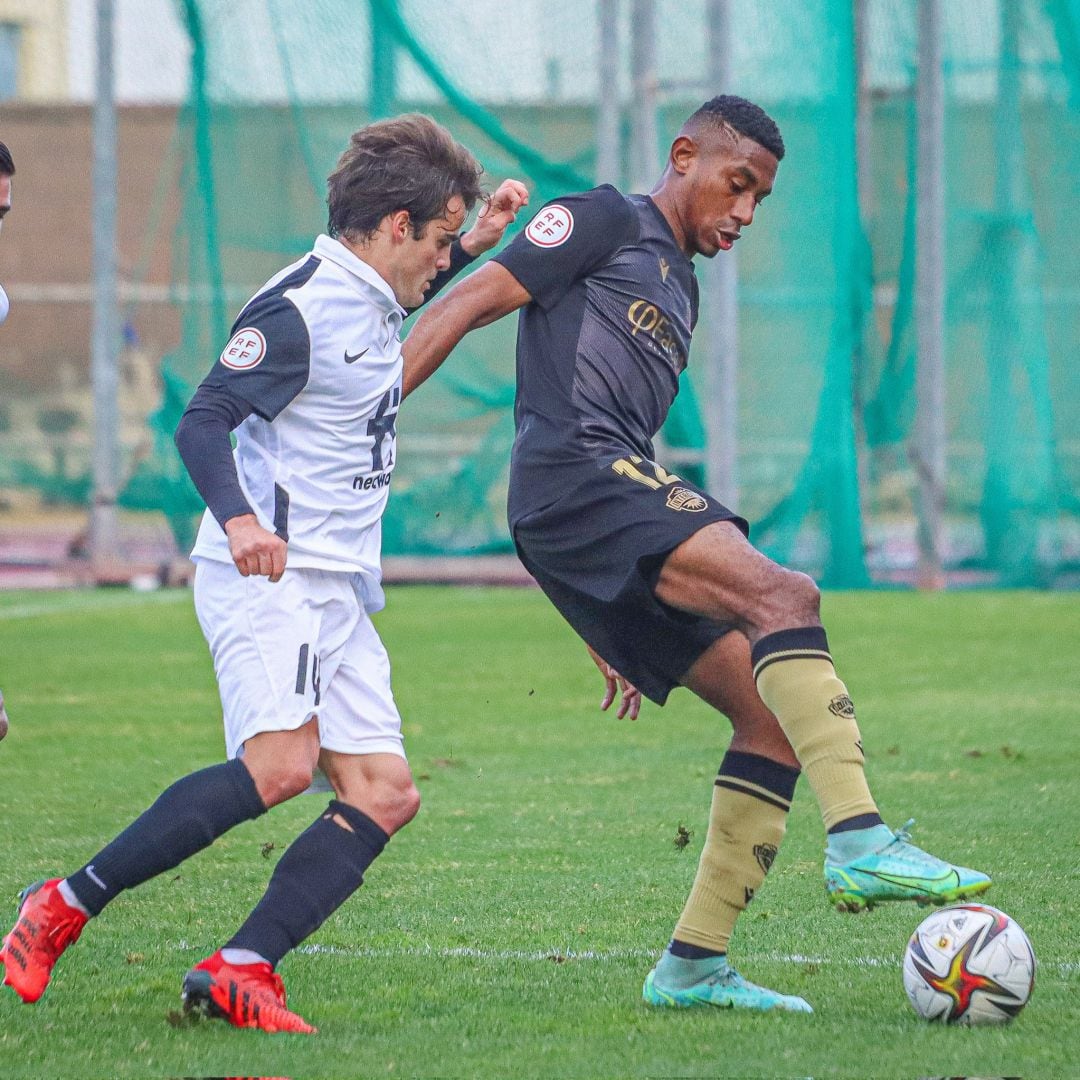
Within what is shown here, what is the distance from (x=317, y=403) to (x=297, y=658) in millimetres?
505

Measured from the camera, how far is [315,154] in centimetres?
1313

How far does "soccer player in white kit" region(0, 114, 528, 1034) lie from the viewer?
11.5ft

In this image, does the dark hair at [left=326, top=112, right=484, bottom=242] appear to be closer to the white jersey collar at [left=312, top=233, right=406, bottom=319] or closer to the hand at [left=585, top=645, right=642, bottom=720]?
the white jersey collar at [left=312, top=233, right=406, bottom=319]

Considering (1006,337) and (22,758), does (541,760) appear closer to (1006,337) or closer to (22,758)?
(22,758)

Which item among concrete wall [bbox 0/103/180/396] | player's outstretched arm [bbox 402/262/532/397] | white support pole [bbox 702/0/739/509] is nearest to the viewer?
player's outstretched arm [bbox 402/262/532/397]

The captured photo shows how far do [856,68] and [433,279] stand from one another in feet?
31.9

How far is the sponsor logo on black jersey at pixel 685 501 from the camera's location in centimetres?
374

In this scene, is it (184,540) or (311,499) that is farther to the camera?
(184,540)

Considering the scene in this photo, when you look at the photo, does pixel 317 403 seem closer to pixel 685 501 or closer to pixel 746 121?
pixel 685 501

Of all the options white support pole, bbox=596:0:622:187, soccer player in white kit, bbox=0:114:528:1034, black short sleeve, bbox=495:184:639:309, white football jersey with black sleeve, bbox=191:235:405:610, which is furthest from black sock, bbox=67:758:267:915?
white support pole, bbox=596:0:622:187

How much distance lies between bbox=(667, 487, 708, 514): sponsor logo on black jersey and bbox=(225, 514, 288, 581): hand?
839 mm

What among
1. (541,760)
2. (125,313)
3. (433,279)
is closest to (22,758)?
(541,760)

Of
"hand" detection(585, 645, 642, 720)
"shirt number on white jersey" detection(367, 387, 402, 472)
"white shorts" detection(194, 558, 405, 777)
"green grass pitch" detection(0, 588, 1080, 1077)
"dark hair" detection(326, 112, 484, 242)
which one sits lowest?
"green grass pitch" detection(0, 588, 1080, 1077)

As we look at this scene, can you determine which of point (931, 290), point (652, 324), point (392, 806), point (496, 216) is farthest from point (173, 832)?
point (931, 290)
